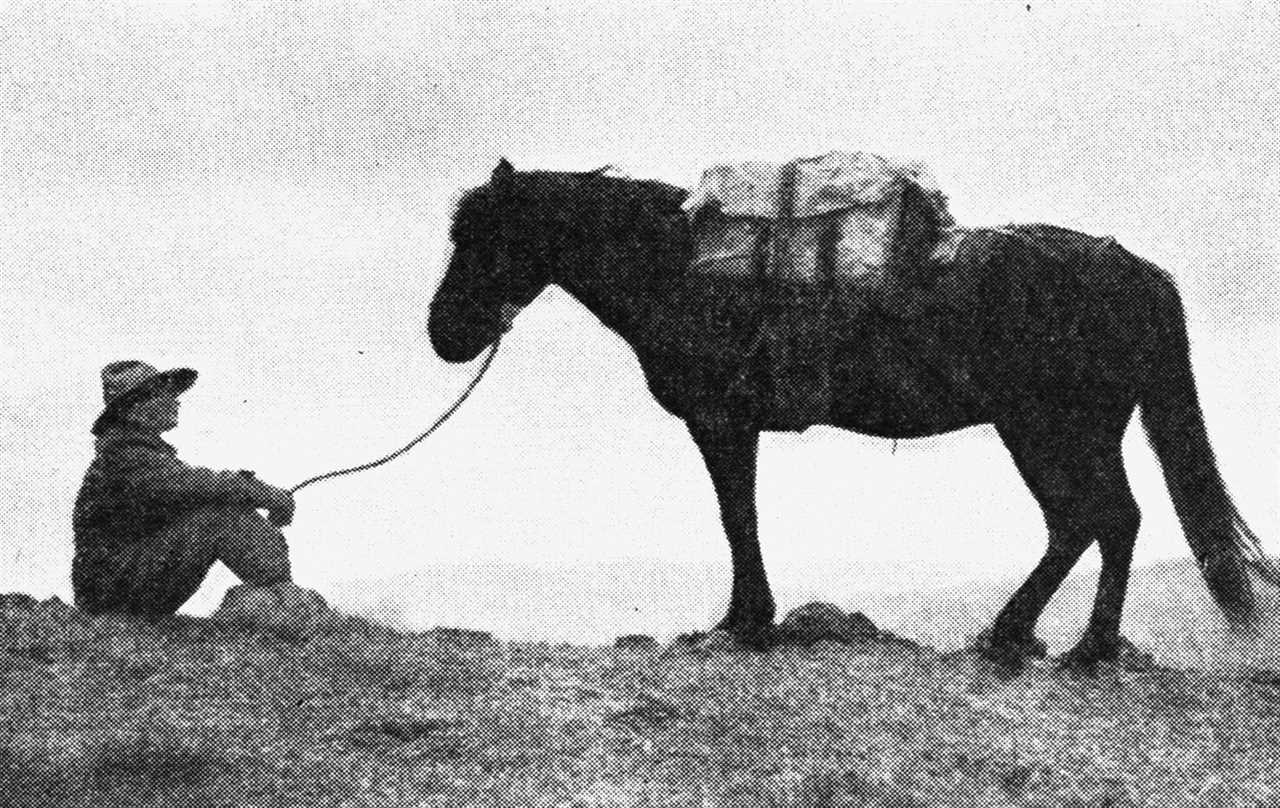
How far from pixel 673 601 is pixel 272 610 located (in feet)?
134

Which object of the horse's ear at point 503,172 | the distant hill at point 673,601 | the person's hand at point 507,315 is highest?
the horse's ear at point 503,172

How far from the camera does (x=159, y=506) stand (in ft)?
25.3

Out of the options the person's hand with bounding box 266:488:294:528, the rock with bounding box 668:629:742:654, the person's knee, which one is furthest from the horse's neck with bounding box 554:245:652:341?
the person's knee

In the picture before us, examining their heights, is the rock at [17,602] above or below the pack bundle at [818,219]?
below

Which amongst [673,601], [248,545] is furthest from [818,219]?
[673,601]

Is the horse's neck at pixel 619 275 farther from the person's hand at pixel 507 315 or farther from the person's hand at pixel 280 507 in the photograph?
the person's hand at pixel 280 507

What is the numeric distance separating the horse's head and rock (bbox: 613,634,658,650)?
1.71m

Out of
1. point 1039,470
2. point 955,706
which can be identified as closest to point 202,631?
point 955,706

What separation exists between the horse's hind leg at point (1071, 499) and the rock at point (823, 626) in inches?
27.4

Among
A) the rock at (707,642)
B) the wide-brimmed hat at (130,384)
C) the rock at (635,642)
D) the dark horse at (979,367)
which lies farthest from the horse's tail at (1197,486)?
the wide-brimmed hat at (130,384)

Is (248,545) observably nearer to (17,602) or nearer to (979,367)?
(17,602)

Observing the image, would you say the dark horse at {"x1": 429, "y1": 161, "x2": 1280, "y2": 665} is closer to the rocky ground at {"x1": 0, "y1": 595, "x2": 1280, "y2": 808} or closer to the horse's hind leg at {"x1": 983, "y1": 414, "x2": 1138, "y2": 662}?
the horse's hind leg at {"x1": 983, "y1": 414, "x2": 1138, "y2": 662}

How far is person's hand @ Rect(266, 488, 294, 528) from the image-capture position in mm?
7789

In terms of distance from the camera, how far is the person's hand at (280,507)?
25.6ft
